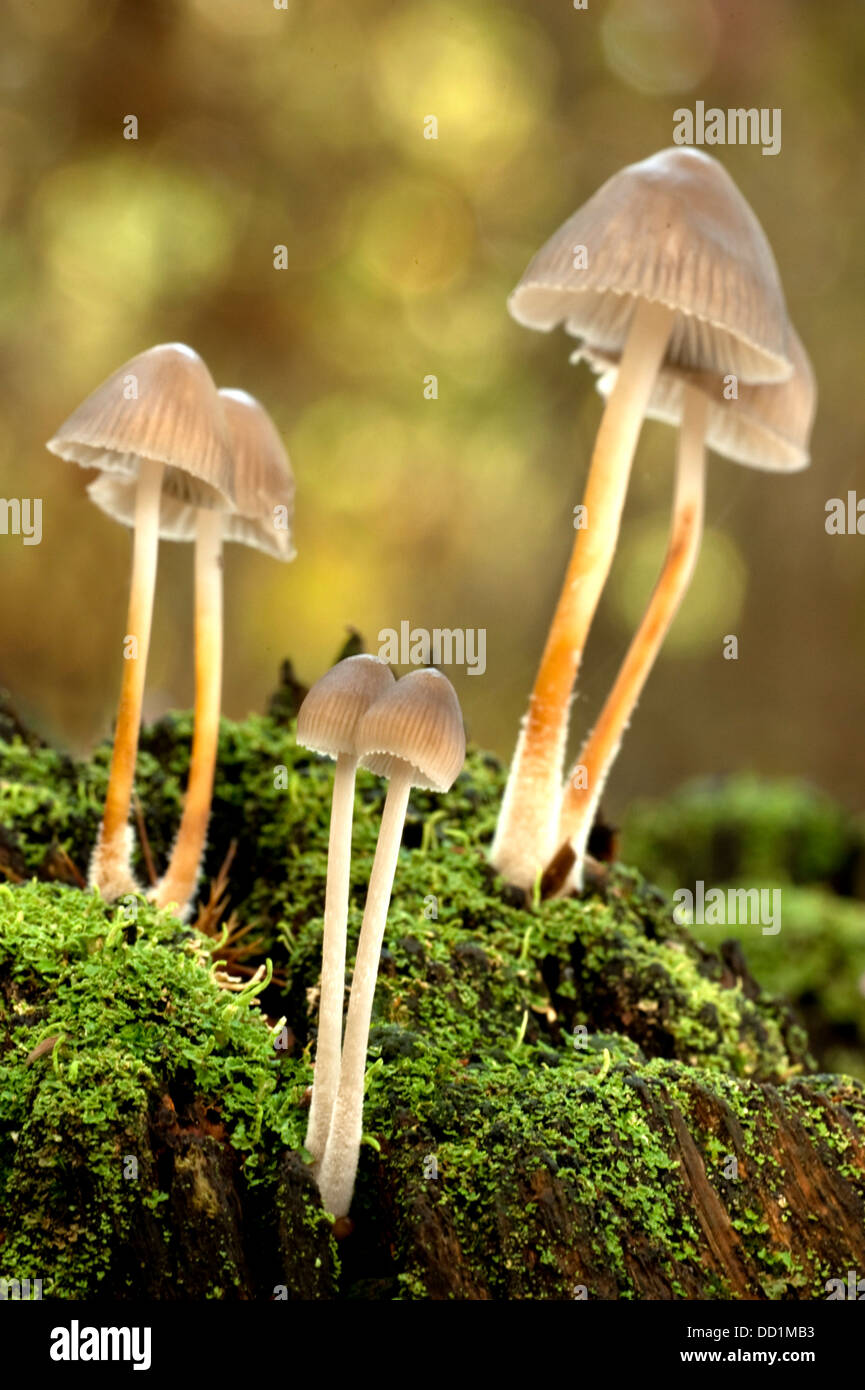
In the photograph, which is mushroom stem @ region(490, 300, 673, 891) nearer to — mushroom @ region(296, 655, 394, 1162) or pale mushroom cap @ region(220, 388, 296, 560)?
pale mushroom cap @ region(220, 388, 296, 560)

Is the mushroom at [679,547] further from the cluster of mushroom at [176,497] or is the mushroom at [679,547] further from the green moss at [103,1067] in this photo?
the green moss at [103,1067]

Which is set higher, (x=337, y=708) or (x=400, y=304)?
(x=400, y=304)

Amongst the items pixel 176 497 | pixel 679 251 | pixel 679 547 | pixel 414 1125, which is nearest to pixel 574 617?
pixel 679 547

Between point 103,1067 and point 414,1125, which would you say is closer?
point 103,1067

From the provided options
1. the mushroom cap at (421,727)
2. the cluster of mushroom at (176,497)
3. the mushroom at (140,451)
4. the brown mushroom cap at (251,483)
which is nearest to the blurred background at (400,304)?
the brown mushroom cap at (251,483)

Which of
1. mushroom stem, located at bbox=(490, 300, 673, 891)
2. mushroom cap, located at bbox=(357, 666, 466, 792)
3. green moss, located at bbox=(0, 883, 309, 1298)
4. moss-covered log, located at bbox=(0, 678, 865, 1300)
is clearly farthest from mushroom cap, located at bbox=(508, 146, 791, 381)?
green moss, located at bbox=(0, 883, 309, 1298)

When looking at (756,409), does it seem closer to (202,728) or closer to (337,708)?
(202,728)

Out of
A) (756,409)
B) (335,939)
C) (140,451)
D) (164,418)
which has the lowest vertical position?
(335,939)
